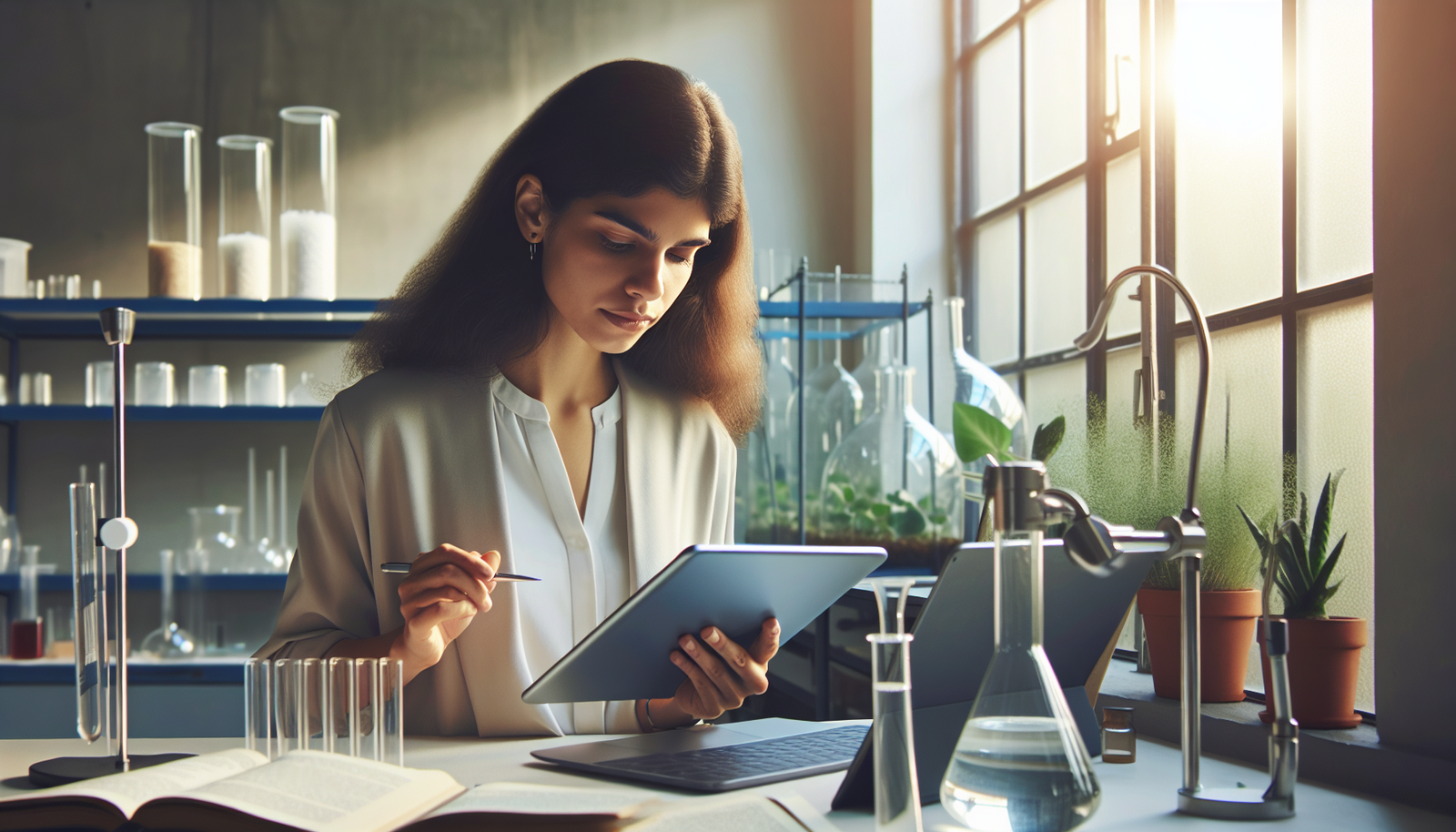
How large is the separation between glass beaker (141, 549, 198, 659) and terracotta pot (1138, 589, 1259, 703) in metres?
2.45

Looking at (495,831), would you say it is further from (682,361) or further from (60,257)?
(60,257)

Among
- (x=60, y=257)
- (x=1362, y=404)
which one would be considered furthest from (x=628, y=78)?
(x=60, y=257)

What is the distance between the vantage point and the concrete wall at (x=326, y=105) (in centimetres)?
307

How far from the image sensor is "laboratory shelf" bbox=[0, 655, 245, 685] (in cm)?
266

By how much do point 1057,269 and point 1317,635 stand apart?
153 centimetres

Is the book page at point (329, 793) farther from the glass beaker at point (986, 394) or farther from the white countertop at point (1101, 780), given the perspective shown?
the glass beaker at point (986, 394)

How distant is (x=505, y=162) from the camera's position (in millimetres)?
1404

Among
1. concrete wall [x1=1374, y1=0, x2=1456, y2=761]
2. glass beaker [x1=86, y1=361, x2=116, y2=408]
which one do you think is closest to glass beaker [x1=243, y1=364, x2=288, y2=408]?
glass beaker [x1=86, y1=361, x2=116, y2=408]

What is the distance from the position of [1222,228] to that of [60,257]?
3064 millimetres

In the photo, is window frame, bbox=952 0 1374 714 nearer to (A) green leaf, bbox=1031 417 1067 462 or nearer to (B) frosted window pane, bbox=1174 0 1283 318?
(B) frosted window pane, bbox=1174 0 1283 318

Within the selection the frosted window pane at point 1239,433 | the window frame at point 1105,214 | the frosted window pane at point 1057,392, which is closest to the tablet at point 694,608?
the frosted window pane at point 1239,433

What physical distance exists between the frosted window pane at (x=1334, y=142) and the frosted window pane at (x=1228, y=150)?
0.21 ft

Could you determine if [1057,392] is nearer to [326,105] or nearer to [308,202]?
[308,202]

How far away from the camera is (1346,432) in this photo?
4.63 ft
